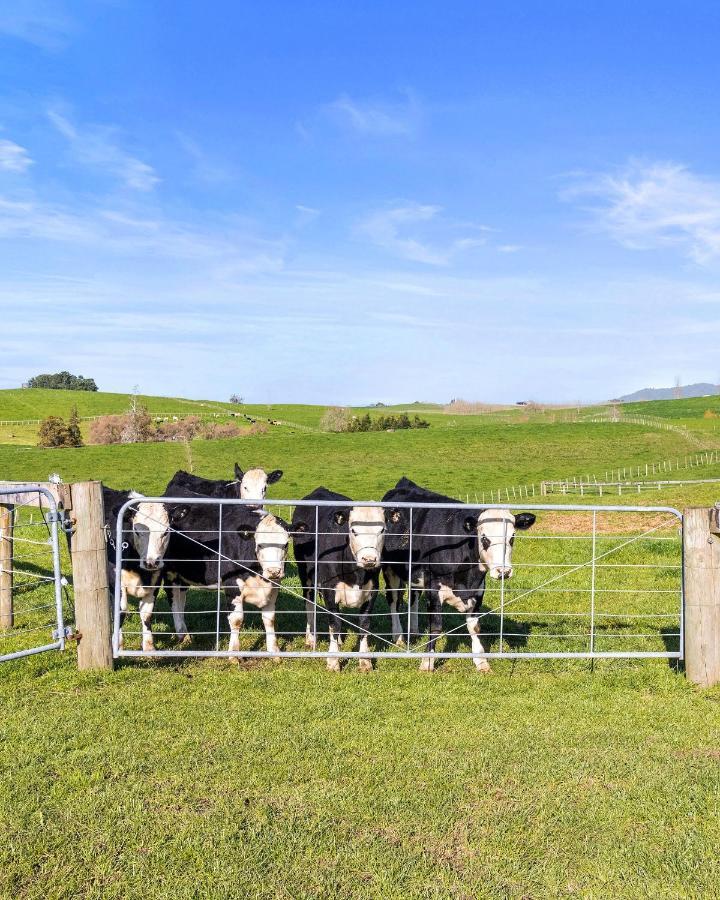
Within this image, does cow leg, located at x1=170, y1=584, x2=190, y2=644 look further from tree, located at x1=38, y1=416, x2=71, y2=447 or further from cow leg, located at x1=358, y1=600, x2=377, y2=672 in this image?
tree, located at x1=38, y1=416, x2=71, y2=447

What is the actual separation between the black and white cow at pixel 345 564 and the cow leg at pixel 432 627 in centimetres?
64

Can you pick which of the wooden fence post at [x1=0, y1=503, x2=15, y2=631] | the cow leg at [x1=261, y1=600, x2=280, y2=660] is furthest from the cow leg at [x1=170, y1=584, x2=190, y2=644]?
the wooden fence post at [x1=0, y1=503, x2=15, y2=631]

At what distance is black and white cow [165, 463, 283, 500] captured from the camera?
1263 cm

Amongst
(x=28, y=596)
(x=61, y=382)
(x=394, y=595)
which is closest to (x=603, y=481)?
(x=394, y=595)

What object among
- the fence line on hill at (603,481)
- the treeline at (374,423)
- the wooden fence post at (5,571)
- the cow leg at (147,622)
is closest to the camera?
the cow leg at (147,622)

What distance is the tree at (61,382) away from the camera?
562 feet

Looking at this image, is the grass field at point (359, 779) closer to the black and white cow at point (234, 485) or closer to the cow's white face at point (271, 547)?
the cow's white face at point (271, 547)

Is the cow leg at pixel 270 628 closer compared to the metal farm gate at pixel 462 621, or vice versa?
the metal farm gate at pixel 462 621

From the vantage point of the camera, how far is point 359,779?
5.79 m

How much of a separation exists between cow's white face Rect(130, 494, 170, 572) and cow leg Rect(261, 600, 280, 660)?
1.43 meters

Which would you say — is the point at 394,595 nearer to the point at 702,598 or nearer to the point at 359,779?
the point at 702,598

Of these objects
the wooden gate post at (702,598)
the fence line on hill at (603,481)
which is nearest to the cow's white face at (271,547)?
the wooden gate post at (702,598)

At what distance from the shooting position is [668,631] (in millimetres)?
10469

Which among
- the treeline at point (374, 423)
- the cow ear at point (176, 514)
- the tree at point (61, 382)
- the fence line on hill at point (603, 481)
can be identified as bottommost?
the fence line on hill at point (603, 481)
